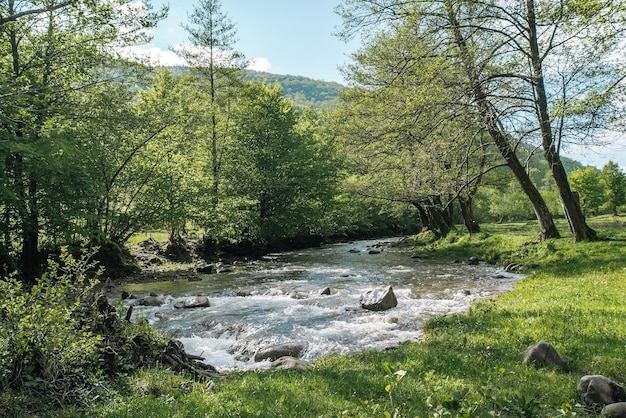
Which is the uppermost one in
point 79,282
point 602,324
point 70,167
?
point 70,167

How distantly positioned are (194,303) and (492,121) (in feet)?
42.4

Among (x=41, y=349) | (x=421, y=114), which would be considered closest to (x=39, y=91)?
(x=41, y=349)

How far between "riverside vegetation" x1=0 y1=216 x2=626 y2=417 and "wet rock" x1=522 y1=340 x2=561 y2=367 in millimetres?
146

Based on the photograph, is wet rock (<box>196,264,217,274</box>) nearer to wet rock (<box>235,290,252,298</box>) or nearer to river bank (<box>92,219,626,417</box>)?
wet rock (<box>235,290,252,298</box>)

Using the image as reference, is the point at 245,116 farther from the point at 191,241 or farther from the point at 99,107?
the point at 99,107

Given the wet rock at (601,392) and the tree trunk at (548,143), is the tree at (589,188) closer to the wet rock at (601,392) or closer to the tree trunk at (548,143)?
the tree trunk at (548,143)

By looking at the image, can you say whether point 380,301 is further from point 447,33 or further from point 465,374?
point 447,33

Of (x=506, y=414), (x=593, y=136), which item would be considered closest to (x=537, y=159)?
(x=593, y=136)

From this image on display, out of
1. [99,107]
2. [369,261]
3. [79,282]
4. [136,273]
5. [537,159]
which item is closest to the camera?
[79,282]

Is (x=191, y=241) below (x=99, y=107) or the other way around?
below

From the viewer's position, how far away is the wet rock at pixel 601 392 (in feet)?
16.9

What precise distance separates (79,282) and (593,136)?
1632cm

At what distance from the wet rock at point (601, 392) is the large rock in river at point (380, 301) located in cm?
764

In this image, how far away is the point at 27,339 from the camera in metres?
5.42
